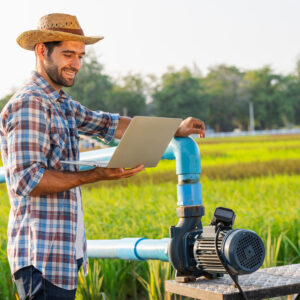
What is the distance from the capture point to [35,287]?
1.60 m

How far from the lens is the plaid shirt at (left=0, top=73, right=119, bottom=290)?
156 centimetres

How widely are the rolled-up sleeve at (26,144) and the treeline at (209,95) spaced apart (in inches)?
805

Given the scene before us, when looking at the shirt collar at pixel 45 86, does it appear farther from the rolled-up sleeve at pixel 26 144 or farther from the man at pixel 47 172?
the rolled-up sleeve at pixel 26 144

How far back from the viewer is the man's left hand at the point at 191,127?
1.88 m

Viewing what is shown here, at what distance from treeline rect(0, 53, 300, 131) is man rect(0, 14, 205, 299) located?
799 inches

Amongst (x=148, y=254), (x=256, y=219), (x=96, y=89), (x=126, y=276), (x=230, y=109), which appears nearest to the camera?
(x=148, y=254)

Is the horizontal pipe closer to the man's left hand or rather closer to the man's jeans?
the man's left hand

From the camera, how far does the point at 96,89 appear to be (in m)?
24.8

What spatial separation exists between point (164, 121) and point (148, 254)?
30.6 inches

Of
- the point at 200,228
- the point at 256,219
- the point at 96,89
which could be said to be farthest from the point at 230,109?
the point at 200,228

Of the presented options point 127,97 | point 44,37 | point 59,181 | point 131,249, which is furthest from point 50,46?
point 127,97

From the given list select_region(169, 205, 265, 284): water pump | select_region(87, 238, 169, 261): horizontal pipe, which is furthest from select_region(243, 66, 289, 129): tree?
select_region(169, 205, 265, 284): water pump

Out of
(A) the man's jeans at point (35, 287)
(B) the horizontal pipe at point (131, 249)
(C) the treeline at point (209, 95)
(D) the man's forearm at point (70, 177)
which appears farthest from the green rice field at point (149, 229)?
(C) the treeline at point (209, 95)

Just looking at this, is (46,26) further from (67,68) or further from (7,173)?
(7,173)
